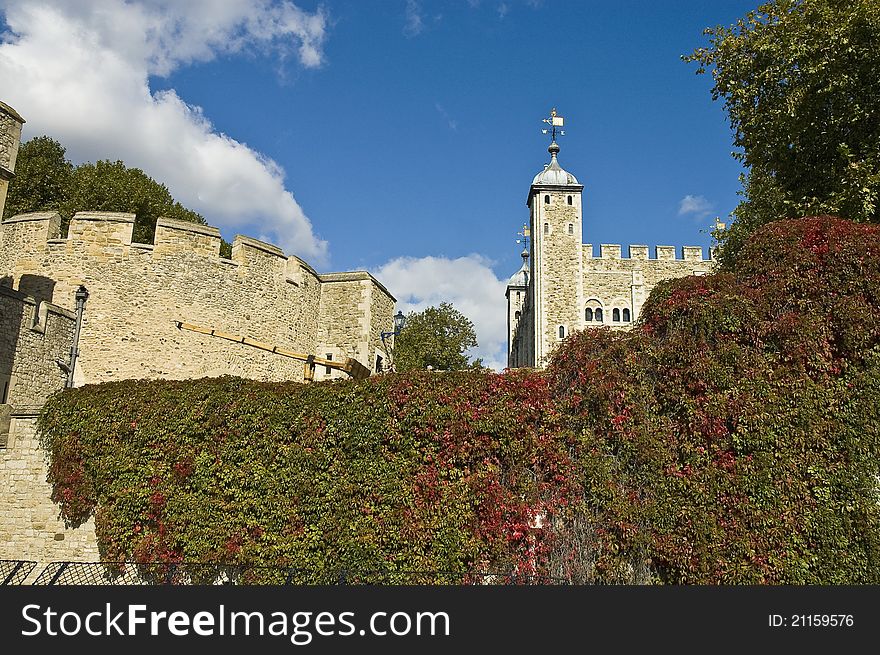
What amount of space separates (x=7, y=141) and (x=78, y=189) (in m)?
13.1

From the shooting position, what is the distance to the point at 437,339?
2906 centimetres

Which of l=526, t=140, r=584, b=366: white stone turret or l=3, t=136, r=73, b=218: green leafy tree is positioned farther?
l=526, t=140, r=584, b=366: white stone turret

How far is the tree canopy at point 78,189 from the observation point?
22.1 metres

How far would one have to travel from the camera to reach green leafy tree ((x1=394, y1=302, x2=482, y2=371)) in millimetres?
28141

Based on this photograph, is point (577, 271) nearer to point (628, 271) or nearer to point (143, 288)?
point (628, 271)

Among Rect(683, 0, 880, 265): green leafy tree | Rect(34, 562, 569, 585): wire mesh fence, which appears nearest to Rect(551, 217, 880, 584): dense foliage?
Rect(34, 562, 569, 585): wire mesh fence

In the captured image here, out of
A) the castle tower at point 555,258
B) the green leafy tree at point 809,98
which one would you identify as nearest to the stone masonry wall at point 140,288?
the green leafy tree at point 809,98

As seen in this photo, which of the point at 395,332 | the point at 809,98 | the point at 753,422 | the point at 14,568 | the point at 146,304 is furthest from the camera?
the point at 395,332

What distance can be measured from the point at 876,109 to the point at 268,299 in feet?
45.3

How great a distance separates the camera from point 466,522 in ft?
26.9

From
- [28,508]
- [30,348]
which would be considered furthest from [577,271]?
[28,508]

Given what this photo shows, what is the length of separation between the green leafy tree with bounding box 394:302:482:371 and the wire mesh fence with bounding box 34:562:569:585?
1762cm

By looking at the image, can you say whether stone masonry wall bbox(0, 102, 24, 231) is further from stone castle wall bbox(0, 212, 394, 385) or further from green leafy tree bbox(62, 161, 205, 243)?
green leafy tree bbox(62, 161, 205, 243)

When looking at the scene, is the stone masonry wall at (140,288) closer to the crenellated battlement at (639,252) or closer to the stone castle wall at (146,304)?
the stone castle wall at (146,304)
